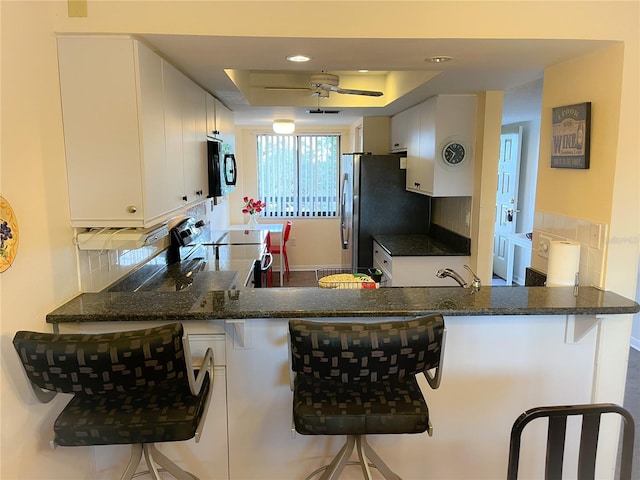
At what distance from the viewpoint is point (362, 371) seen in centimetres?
139

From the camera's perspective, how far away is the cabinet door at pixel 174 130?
7.26 ft

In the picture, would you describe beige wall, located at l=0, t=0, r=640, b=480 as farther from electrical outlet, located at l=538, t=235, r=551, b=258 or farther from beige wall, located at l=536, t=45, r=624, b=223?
electrical outlet, located at l=538, t=235, r=551, b=258

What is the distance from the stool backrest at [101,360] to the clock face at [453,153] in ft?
8.53

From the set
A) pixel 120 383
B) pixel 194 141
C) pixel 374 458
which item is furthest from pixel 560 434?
pixel 194 141

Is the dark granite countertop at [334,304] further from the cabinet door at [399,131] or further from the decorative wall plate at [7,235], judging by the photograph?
the cabinet door at [399,131]

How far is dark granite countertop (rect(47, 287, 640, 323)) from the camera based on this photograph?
1.76m

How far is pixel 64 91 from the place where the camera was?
1.78m

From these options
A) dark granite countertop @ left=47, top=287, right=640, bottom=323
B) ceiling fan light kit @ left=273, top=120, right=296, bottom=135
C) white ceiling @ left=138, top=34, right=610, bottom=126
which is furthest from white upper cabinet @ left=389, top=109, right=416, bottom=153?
dark granite countertop @ left=47, top=287, right=640, bottom=323

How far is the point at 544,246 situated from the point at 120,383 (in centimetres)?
213

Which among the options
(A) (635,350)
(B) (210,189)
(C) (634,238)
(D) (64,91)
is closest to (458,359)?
(C) (634,238)

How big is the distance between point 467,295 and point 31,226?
5.56ft

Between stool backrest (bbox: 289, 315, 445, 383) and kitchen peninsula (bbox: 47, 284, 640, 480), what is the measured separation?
0.41 metres

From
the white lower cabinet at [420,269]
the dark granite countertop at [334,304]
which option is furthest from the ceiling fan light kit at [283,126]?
the dark granite countertop at [334,304]

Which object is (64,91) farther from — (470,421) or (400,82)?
(400,82)
